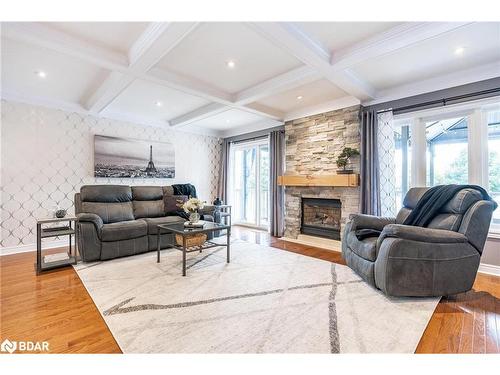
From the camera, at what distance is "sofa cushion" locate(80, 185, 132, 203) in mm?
3690

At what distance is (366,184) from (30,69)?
184 inches

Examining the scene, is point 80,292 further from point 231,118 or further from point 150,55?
point 231,118

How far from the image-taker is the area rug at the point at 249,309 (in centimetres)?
159

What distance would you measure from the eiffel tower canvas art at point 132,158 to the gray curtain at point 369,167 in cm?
384

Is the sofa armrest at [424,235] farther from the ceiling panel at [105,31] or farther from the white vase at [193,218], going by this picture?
the ceiling panel at [105,31]

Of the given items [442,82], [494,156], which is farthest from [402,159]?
[442,82]

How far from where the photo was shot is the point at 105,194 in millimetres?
3852

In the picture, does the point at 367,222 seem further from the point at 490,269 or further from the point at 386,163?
the point at 490,269

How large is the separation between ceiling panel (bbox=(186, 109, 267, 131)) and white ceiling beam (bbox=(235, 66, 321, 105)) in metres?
0.89

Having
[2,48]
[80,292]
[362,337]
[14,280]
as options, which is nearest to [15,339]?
[80,292]

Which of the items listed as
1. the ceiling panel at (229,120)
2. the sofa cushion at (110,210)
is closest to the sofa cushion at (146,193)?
the sofa cushion at (110,210)

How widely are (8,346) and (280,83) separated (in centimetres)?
346
